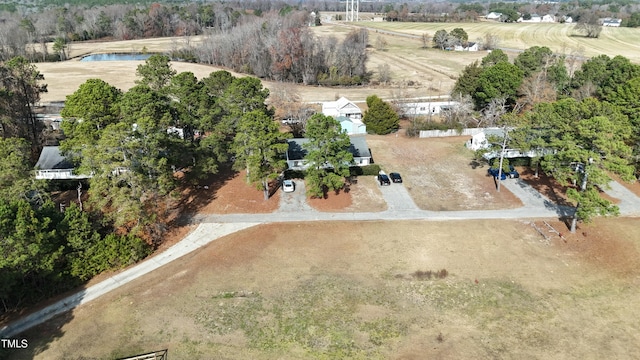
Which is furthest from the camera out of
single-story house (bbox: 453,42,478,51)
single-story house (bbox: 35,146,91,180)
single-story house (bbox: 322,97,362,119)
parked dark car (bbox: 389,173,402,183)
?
single-story house (bbox: 453,42,478,51)

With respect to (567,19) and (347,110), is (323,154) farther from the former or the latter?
(567,19)

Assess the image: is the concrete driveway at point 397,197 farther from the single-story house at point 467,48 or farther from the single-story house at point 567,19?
the single-story house at point 567,19

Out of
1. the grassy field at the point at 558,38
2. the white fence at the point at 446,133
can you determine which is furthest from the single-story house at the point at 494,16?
the white fence at the point at 446,133

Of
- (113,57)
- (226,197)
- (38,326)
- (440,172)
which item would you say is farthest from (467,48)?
(38,326)

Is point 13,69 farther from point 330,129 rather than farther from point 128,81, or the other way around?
point 128,81

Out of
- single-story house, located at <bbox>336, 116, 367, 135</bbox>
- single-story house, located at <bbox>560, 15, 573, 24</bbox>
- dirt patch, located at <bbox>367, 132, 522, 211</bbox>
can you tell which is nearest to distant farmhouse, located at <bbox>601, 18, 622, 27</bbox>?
single-story house, located at <bbox>560, 15, 573, 24</bbox>

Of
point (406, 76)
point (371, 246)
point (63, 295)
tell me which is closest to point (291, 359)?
point (371, 246)

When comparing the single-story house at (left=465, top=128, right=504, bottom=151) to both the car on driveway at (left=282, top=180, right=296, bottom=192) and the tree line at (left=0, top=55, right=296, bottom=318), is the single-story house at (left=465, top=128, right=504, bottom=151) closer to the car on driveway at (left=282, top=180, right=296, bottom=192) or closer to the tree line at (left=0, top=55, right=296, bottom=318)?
the car on driveway at (left=282, top=180, right=296, bottom=192)
